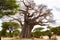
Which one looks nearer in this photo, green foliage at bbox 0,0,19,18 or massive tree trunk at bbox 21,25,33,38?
green foliage at bbox 0,0,19,18

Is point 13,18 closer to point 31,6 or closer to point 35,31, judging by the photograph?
point 31,6

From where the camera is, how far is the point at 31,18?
36.2 metres

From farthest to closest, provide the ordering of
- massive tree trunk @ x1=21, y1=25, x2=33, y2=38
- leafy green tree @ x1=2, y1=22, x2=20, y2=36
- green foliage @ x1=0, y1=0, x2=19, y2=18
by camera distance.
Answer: leafy green tree @ x1=2, y1=22, x2=20, y2=36 → massive tree trunk @ x1=21, y1=25, x2=33, y2=38 → green foliage @ x1=0, y1=0, x2=19, y2=18

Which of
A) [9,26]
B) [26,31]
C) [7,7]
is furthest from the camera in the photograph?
[9,26]

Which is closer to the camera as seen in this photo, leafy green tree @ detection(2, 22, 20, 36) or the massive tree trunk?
the massive tree trunk

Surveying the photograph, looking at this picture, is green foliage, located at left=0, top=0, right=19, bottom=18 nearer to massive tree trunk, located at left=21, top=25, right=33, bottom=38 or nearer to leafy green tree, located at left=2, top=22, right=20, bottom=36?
massive tree trunk, located at left=21, top=25, right=33, bottom=38

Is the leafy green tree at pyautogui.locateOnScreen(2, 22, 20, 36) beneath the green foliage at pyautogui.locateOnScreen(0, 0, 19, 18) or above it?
beneath

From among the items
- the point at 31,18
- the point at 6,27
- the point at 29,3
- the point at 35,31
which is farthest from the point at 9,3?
the point at 35,31

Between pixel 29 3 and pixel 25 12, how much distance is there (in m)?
2.30

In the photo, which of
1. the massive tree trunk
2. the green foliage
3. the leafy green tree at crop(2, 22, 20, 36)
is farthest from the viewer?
the leafy green tree at crop(2, 22, 20, 36)

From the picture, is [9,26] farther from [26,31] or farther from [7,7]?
[7,7]

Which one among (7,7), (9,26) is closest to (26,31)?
(7,7)

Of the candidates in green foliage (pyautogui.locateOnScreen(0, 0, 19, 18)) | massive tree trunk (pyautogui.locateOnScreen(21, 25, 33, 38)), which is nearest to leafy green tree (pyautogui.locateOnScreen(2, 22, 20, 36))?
massive tree trunk (pyautogui.locateOnScreen(21, 25, 33, 38))

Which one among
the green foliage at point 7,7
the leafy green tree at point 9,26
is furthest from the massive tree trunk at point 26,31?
the leafy green tree at point 9,26
